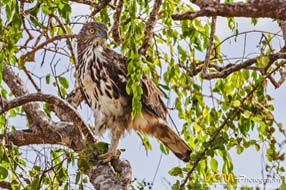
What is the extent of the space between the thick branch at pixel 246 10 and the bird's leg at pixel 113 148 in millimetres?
1140

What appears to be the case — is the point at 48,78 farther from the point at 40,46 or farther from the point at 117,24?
the point at 117,24

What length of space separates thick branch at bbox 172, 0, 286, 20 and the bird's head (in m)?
1.91

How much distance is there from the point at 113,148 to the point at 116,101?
39cm

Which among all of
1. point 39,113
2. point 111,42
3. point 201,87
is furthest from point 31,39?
point 201,87

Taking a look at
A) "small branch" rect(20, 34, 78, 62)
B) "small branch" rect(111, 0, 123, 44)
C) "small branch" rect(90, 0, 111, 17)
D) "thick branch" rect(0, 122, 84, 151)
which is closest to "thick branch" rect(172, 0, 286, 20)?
"thick branch" rect(0, 122, 84, 151)

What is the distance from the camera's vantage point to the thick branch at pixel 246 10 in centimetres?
349

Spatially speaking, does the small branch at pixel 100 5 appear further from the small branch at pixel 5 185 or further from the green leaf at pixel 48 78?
the small branch at pixel 5 185

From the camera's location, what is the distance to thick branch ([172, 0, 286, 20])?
349 cm

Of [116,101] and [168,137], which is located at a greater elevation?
[116,101]

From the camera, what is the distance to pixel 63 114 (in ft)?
16.8

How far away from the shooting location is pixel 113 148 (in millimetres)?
4945

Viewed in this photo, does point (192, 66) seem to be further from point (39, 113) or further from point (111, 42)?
point (39, 113)

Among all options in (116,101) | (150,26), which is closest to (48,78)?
(116,101)

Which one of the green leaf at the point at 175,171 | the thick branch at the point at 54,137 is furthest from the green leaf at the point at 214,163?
the thick branch at the point at 54,137
